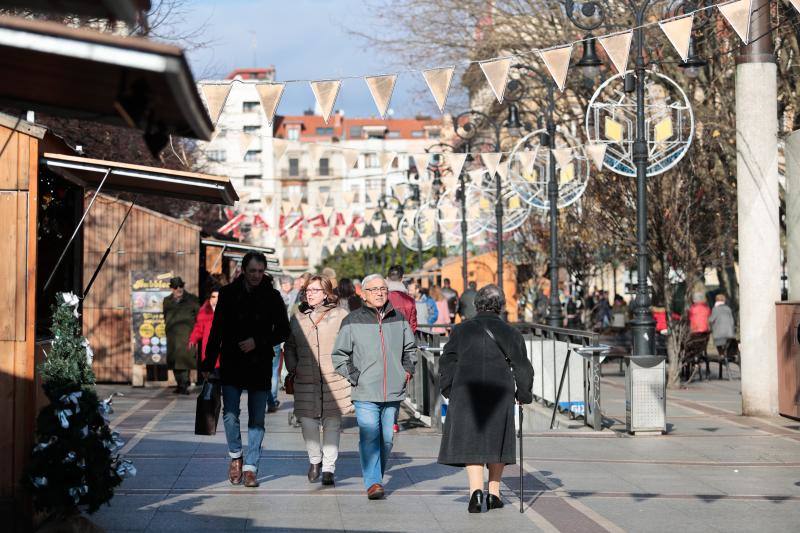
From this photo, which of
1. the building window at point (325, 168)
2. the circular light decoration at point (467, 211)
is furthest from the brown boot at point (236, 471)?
the building window at point (325, 168)

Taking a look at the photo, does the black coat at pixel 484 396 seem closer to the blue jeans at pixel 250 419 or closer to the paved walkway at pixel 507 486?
the paved walkway at pixel 507 486

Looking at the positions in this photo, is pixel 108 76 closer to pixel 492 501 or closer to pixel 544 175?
pixel 492 501

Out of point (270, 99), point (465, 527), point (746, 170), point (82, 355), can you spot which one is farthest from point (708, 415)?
point (82, 355)

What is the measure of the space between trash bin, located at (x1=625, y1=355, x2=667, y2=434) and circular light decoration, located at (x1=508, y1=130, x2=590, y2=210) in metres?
8.53

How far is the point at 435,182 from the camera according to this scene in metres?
38.1

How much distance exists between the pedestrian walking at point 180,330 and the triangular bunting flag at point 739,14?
1038 cm

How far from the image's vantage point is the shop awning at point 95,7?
3.48 meters

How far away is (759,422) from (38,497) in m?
11.2

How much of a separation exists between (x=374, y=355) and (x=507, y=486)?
5.61 feet

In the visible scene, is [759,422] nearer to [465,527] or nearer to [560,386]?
[560,386]

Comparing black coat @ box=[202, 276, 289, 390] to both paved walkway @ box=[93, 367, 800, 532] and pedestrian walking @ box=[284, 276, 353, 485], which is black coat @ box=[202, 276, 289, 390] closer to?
pedestrian walking @ box=[284, 276, 353, 485]

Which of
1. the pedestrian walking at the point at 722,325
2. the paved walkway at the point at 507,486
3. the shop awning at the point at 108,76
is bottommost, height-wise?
the paved walkway at the point at 507,486

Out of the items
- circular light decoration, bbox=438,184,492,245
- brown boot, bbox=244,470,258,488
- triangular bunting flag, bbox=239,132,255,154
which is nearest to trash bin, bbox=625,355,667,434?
brown boot, bbox=244,470,258,488

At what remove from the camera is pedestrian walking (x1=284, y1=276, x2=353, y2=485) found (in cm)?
1098
